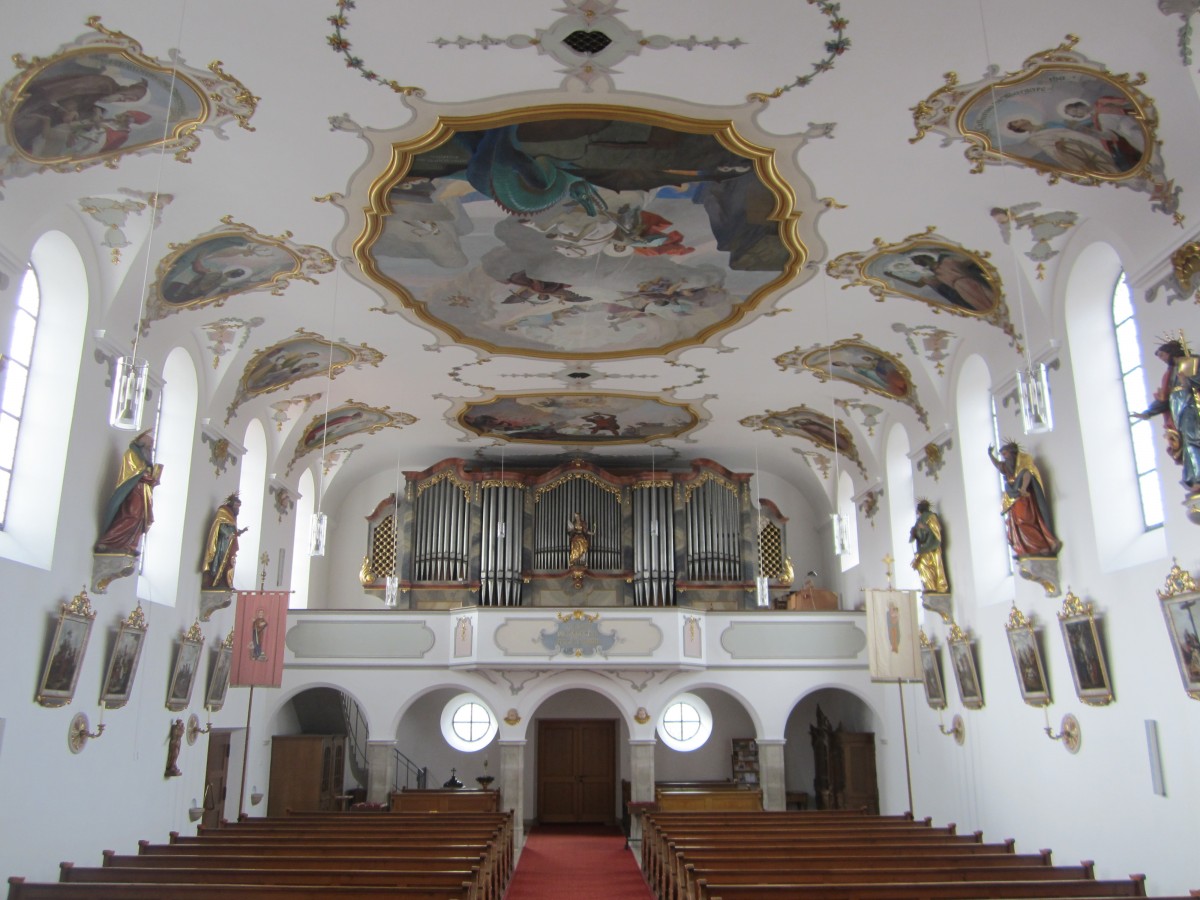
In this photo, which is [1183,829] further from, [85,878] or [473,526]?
[473,526]

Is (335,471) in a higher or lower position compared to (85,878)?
higher

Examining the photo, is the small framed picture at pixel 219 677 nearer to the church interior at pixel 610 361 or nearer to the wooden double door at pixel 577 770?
the church interior at pixel 610 361

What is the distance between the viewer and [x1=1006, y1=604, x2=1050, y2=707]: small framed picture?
13570mm

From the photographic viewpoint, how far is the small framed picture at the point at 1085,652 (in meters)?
12.0

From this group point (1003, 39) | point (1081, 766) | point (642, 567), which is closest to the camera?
point (1003, 39)

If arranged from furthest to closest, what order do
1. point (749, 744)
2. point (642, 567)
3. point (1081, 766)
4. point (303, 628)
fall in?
point (749, 744)
point (642, 567)
point (303, 628)
point (1081, 766)

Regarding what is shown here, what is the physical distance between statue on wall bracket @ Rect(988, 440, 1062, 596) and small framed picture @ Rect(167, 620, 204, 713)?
39.1ft

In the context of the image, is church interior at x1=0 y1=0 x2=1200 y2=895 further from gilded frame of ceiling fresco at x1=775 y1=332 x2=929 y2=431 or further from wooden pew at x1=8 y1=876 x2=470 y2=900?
wooden pew at x1=8 y1=876 x2=470 y2=900

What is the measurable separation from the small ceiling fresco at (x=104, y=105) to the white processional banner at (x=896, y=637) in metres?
12.5

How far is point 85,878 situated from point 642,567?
13.9 metres

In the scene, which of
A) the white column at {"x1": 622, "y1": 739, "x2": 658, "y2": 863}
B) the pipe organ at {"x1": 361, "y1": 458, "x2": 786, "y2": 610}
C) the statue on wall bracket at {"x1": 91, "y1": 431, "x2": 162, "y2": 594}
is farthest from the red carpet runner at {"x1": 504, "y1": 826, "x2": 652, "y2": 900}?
the statue on wall bracket at {"x1": 91, "y1": 431, "x2": 162, "y2": 594}

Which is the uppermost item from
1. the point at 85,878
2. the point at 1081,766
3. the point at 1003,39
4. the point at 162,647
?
the point at 1003,39

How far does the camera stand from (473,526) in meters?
23.6

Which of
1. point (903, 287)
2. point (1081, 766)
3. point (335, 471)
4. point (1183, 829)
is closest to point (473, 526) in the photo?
point (335, 471)
